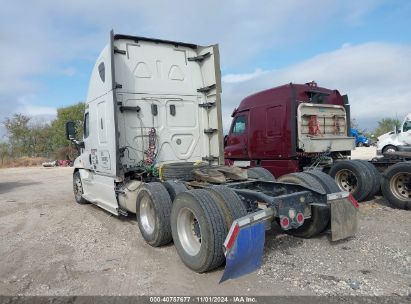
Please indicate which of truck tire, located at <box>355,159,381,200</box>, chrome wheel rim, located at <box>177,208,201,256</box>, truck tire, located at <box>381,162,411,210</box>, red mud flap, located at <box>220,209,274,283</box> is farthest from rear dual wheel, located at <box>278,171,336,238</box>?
truck tire, located at <box>355,159,381,200</box>

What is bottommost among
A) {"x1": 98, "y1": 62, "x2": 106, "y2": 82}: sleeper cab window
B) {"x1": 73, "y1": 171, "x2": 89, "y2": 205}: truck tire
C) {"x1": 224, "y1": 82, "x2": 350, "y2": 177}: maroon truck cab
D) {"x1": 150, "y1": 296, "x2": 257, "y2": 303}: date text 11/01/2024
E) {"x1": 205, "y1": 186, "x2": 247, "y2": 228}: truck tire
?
{"x1": 150, "y1": 296, "x2": 257, "y2": 303}: date text 11/01/2024

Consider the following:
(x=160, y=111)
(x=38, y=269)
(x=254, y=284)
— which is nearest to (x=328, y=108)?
(x=160, y=111)

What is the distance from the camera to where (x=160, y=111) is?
25.0 feet

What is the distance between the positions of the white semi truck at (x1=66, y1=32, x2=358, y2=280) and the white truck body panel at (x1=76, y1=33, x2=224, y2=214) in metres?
0.02

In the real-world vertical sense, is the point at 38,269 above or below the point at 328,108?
below

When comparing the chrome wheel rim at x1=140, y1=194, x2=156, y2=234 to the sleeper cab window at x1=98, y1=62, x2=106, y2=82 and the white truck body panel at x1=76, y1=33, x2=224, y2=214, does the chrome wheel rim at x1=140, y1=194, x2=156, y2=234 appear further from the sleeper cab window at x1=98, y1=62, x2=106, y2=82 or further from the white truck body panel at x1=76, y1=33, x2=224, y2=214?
the sleeper cab window at x1=98, y1=62, x2=106, y2=82

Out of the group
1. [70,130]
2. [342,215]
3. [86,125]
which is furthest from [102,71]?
[342,215]

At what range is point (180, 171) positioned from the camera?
261 inches

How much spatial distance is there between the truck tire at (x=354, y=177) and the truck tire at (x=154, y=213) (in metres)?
4.21

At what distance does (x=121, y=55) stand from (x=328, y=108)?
19.0 feet

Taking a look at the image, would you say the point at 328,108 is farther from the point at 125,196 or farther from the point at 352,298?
the point at 352,298

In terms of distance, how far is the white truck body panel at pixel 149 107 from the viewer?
7164 millimetres

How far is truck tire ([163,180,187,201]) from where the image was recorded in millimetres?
5836

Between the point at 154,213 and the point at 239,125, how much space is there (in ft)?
20.4
